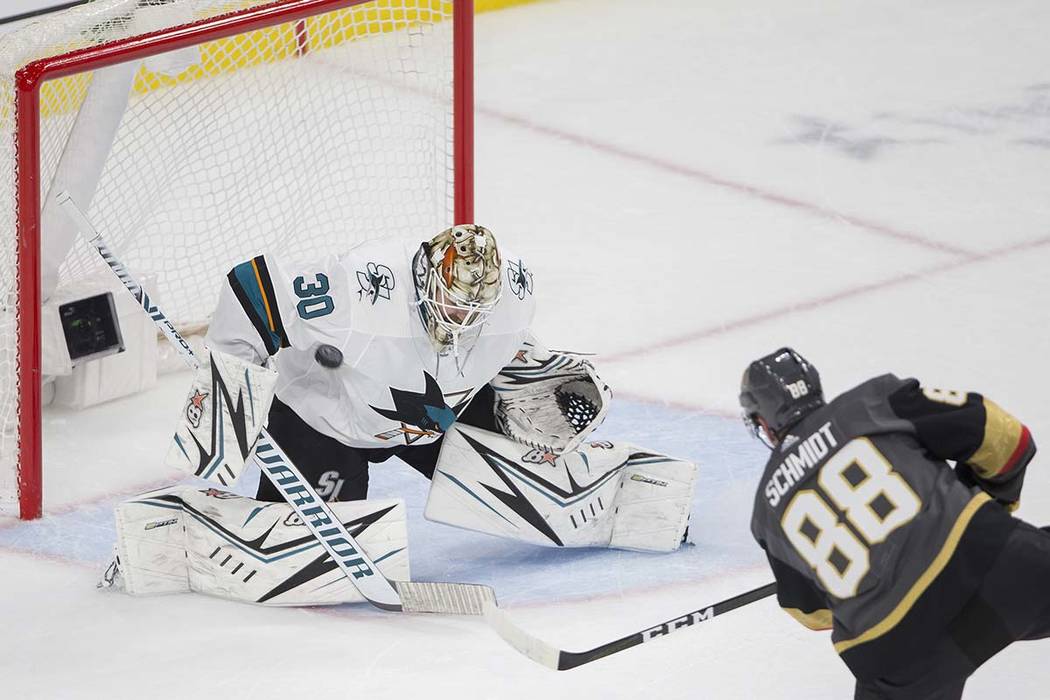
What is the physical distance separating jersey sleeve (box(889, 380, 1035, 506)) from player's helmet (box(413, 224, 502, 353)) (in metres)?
0.90

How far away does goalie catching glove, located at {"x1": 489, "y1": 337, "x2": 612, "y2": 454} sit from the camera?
357cm

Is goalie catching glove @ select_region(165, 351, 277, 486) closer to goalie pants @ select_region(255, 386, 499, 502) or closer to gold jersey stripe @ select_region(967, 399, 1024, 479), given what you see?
goalie pants @ select_region(255, 386, 499, 502)

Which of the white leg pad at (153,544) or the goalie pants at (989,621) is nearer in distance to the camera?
the goalie pants at (989,621)

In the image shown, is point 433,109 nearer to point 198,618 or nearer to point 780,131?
point 198,618

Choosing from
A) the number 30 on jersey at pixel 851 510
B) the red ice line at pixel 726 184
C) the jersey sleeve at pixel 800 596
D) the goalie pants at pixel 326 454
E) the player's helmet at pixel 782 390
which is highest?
the player's helmet at pixel 782 390

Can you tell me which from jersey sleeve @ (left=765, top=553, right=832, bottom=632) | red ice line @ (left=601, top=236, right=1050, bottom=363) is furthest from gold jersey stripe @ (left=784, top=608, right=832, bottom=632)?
red ice line @ (left=601, top=236, right=1050, bottom=363)

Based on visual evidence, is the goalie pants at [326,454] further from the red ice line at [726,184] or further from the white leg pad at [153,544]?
the red ice line at [726,184]

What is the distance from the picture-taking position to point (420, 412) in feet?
11.4

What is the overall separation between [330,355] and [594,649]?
0.73 meters

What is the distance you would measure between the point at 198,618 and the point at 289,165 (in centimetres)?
163

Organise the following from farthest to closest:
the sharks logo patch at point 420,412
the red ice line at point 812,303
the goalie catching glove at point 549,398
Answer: the red ice line at point 812,303 < the goalie catching glove at point 549,398 < the sharks logo patch at point 420,412

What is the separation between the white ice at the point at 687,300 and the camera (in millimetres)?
3281

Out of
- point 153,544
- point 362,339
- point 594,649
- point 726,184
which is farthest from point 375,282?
point 726,184

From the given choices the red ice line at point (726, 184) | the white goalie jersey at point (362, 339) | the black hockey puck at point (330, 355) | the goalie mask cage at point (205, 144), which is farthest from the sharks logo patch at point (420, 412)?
the red ice line at point (726, 184)
